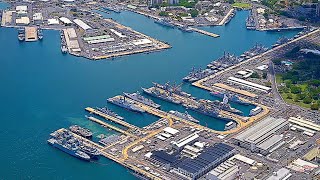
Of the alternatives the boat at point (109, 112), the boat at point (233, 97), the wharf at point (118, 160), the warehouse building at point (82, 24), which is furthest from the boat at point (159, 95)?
the warehouse building at point (82, 24)

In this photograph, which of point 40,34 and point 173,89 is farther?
point 40,34

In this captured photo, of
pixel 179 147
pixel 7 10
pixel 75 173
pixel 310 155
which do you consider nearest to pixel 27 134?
pixel 75 173

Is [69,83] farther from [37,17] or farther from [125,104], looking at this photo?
[37,17]

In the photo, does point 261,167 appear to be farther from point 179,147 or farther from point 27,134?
point 27,134

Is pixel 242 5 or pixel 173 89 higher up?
pixel 242 5

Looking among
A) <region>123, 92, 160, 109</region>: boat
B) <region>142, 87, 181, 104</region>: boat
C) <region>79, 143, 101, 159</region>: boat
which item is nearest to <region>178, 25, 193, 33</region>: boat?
<region>142, 87, 181, 104</region>: boat

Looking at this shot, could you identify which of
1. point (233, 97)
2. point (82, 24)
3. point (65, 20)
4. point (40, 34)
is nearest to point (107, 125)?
point (233, 97)

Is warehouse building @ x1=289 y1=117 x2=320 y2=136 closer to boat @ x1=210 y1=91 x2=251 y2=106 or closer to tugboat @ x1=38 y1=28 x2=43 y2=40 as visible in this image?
boat @ x1=210 y1=91 x2=251 y2=106

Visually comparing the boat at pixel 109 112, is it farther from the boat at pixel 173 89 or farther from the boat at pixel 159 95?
the boat at pixel 173 89
